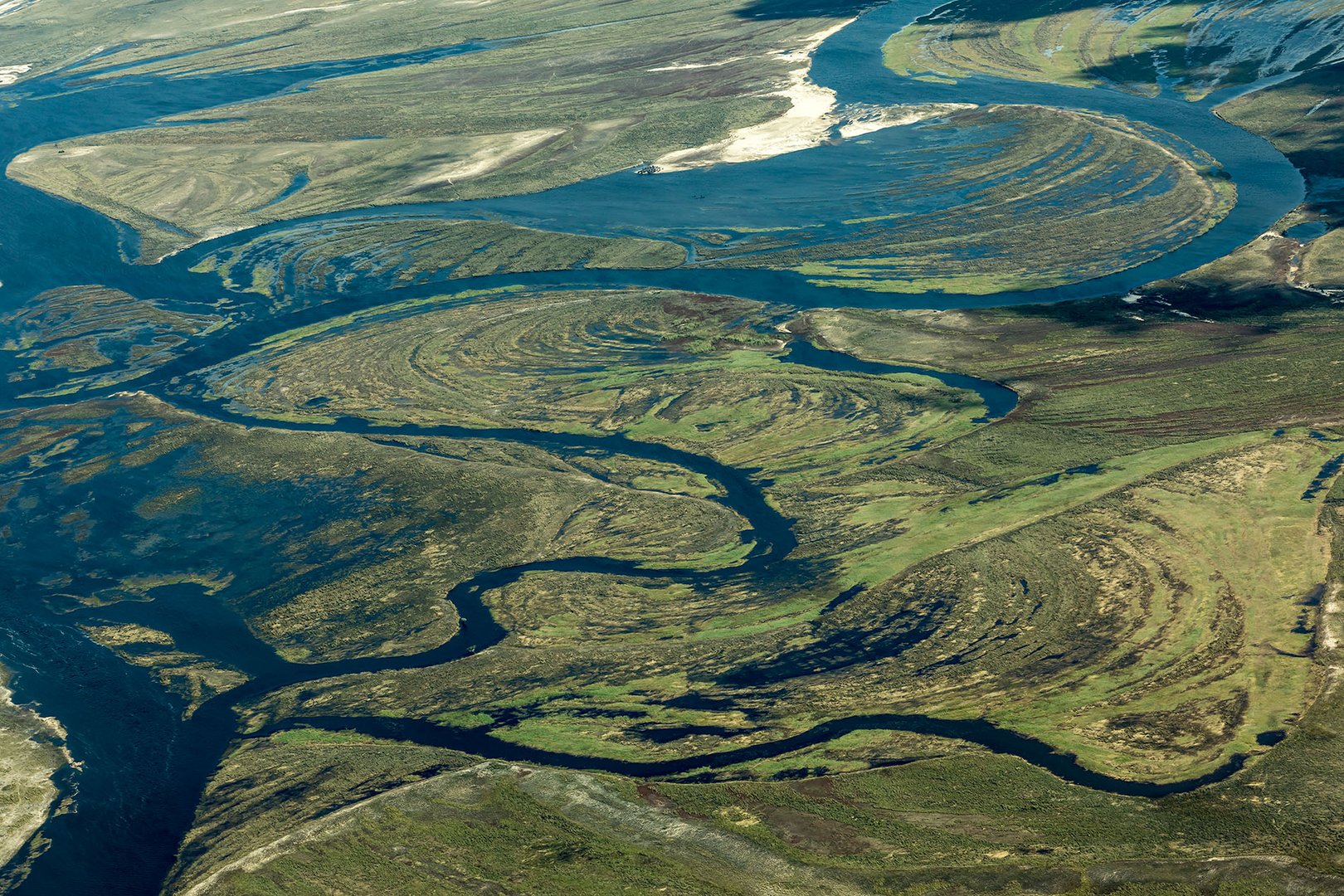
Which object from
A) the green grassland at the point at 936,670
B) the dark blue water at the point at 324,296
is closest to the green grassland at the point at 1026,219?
the dark blue water at the point at 324,296


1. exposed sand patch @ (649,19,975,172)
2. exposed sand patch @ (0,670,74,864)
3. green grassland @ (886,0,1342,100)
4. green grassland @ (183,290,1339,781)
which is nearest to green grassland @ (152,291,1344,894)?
green grassland @ (183,290,1339,781)

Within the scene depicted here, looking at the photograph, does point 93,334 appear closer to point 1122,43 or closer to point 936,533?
point 936,533

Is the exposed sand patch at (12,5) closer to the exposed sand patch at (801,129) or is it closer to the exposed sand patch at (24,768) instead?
the exposed sand patch at (801,129)

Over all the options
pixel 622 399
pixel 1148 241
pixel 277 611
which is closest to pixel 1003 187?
pixel 1148 241

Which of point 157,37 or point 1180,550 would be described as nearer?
point 1180,550

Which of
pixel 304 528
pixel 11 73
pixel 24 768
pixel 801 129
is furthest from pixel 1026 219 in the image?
pixel 11 73

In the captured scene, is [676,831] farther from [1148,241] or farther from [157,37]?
[157,37]

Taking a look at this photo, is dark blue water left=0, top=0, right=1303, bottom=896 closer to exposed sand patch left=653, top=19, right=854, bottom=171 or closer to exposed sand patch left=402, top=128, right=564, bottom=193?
exposed sand patch left=653, top=19, right=854, bottom=171
